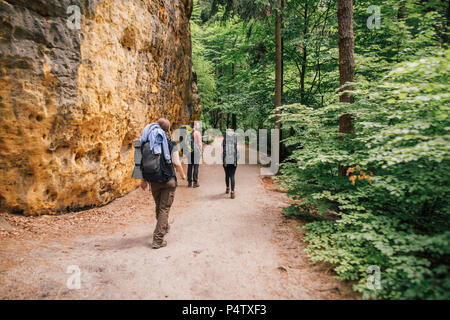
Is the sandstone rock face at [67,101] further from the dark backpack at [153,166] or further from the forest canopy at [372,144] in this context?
the forest canopy at [372,144]

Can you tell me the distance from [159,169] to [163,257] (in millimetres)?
1570

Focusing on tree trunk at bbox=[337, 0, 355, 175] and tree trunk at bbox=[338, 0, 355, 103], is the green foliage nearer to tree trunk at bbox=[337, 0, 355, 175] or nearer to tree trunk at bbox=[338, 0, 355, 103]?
tree trunk at bbox=[337, 0, 355, 175]

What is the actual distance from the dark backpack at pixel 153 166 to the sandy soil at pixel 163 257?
136 cm

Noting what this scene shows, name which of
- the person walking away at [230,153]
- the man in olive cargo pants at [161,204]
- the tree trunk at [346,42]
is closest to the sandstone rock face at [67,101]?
the man in olive cargo pants at [161,204]

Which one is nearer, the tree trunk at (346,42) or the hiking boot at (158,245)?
the hiking boot at (158,245)

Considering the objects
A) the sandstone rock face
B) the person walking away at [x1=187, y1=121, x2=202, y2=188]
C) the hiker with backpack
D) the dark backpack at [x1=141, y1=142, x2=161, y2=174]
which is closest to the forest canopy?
the hiker with backpack

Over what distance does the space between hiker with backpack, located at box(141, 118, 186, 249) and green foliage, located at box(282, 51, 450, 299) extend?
278 cm

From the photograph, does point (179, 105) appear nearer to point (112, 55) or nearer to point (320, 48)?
point (112, 55)

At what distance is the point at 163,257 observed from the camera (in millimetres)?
4051

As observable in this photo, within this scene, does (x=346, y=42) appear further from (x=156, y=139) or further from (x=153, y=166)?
(x=153, y=166)

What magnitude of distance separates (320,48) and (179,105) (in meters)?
7.94

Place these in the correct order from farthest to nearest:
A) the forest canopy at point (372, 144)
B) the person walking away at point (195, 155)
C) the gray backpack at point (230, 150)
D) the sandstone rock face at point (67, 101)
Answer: the person walking away at point (195, 155), the gray backpack at point (230, 150), the sandstone rock face at point (67, 101), the forest canopy at point (372, 144)

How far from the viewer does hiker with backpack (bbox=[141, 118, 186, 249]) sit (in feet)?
14.1

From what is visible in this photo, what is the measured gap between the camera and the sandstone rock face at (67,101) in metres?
4.71
